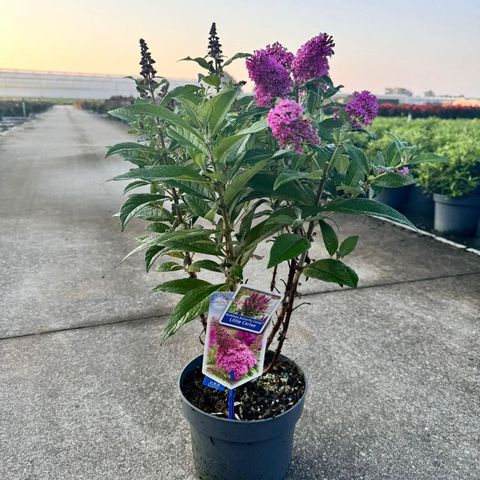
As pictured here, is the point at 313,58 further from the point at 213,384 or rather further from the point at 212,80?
the point at 213,384

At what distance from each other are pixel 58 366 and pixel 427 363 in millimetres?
2133

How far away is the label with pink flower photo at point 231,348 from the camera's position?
1480mm

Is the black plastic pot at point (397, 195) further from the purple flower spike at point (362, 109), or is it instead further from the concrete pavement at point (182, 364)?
the purple flower spike at point (362, 109)

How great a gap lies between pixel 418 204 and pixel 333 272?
5.10 meters

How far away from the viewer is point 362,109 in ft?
4.59

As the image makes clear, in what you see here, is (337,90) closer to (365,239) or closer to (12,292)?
(12,292)

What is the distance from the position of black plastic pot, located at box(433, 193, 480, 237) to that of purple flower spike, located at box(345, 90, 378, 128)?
4213 millimetres

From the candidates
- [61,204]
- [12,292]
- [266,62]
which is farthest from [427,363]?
[61,204]

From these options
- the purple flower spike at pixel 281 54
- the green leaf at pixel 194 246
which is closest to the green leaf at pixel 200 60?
the purple flower spike at pixel 281 54

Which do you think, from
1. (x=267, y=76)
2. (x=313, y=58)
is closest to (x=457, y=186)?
(x=313, y=58)

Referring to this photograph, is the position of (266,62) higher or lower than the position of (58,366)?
higher

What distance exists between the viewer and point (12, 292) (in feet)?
12.0

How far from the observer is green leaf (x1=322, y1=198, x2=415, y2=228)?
4.26ft

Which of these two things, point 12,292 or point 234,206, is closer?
point 234,206
